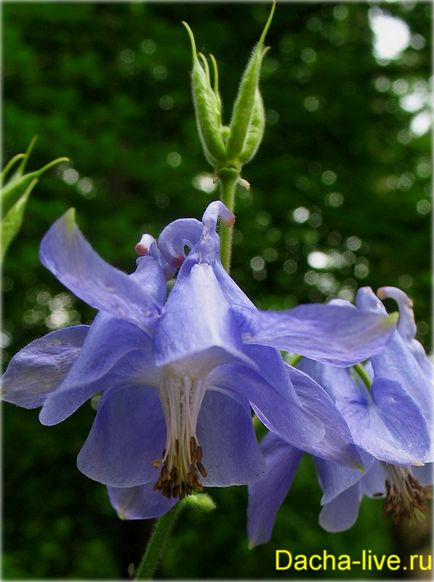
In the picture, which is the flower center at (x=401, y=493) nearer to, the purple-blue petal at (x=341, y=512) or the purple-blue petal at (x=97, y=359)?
the purple-blue petal at (x=341, y=512)

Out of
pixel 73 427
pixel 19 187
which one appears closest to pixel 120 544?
pixel 73 427

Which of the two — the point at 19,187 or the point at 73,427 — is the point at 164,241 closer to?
the point at 19,187

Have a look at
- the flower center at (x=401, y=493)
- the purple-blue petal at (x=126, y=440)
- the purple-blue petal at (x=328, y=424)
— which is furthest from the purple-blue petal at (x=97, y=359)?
the flower center at (x=401, y=493)

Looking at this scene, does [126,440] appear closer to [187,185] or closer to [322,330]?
[322,330]

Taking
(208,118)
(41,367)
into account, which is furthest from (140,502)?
(208,118)

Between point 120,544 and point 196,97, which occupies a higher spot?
point 196,97
